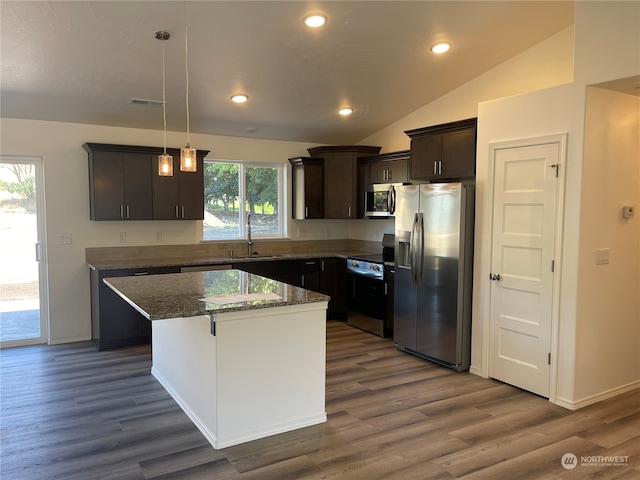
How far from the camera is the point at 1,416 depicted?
337 cm

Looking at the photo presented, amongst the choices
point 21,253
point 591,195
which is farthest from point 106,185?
point 591,195

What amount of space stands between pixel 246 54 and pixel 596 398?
159 inches

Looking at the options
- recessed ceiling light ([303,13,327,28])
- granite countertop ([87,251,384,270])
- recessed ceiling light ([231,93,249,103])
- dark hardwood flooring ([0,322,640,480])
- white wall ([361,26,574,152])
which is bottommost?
dark hardwood flooring ([0,322,640,480])

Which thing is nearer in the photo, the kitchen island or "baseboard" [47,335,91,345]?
the kitchen island

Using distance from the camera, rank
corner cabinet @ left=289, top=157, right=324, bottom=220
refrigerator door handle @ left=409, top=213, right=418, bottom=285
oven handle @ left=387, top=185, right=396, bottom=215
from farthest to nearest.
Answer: corner cabinet @ left=289, top=157, right=324, bottom=220
oven handle @ left=387, top=185, right=396, bottom=215
refrigerator door handle @ left=409, top=213, right=418, bottom=285

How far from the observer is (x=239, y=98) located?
4938 millimetres

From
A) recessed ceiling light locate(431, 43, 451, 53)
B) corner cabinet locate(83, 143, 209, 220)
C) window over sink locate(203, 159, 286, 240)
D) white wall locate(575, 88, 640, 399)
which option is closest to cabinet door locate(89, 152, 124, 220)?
corner cabinet locate(83, 143, 209, 220)

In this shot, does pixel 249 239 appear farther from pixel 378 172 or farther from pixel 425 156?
pixel 425 156

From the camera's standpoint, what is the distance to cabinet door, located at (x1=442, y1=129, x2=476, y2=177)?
4.53 meters

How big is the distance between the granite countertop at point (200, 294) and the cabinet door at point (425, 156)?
2.22 metres

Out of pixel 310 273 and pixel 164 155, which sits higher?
pixel 164 155

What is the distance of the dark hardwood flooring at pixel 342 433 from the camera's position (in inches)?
106

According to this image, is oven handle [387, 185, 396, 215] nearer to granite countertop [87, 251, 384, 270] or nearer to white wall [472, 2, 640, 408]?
granite countertop [87, 251, 384, 270]

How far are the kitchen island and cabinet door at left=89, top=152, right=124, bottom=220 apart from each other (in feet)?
6.15
